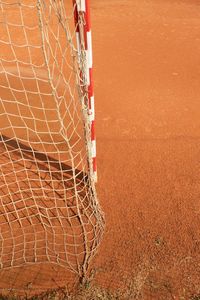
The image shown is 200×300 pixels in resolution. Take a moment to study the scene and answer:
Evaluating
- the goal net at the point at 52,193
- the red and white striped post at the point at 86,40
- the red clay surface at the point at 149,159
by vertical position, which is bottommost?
the red clay surface at the point at 149,159

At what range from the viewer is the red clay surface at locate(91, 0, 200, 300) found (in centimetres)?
293

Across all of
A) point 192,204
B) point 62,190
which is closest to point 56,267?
point 62,190

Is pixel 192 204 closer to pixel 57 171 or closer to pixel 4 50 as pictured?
pixel 57 171

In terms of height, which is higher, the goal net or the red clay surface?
the goal net

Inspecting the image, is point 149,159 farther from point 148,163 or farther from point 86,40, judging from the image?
point 86,40

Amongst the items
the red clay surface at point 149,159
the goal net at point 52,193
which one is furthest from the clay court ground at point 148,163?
the goal net at point 52,193

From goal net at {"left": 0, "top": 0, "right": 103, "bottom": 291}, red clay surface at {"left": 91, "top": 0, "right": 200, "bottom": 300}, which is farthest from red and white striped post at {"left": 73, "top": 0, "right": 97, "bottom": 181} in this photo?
red clay surface at {"left": 91, "top": 0, "right": 200, "bottom": 300}

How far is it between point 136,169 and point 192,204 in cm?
69

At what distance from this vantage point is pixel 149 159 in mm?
3990

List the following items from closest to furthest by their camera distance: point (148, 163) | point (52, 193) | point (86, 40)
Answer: point (86, 40) → point (52, 193) → point (148, 163)

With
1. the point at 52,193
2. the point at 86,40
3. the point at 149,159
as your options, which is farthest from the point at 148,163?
the point at 86,40

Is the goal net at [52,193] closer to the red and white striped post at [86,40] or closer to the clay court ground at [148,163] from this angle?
the red and white striped post at [86,40]

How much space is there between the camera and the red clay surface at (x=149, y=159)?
293 centimetres

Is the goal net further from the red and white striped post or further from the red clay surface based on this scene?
the red clay surface
